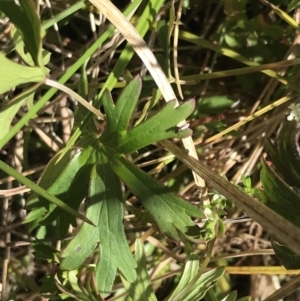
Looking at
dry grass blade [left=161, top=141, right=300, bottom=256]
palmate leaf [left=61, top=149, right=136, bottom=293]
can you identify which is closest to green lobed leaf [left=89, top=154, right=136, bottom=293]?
palmate leaf [left=61, top=149, right=136, bottom=293]

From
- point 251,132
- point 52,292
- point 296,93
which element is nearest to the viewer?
point 52,292

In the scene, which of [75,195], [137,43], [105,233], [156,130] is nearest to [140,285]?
[105,233]

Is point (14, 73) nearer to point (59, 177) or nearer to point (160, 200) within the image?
point (59, 177)

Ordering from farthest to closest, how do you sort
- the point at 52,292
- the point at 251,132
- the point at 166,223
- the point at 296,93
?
the point at 251,132 → the point at 296,93 → the point at 52,292 → the point at 166,223

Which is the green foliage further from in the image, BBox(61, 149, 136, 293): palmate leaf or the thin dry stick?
the thin dry stick

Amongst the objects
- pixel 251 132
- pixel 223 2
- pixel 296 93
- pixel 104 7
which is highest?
pixel 104 7

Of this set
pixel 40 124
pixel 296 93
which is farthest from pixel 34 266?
pixel 296 93

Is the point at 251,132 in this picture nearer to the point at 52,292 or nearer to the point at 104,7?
the point at 104,7

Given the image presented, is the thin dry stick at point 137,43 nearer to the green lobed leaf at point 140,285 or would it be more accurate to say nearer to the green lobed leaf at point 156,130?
the green lobed leaf at point 156,130
